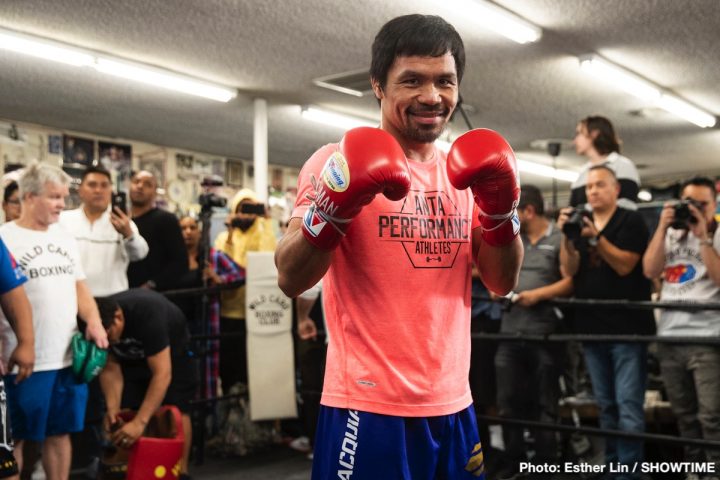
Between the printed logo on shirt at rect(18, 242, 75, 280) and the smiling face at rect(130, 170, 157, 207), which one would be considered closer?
the printed logo on shirt at rect(18, 242, 75, 280)

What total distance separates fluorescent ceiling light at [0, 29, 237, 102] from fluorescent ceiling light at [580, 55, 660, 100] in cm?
320

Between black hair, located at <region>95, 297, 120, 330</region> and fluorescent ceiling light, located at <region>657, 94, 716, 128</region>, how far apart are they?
224 inches

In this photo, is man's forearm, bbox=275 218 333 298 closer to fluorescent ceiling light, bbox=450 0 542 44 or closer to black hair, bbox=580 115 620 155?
black hair, bbox=580 115 620 155

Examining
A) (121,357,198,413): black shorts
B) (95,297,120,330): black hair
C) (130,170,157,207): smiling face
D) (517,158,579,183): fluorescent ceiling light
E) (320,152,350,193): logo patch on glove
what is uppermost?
(517,158,579,183): fluorescent ceiling light

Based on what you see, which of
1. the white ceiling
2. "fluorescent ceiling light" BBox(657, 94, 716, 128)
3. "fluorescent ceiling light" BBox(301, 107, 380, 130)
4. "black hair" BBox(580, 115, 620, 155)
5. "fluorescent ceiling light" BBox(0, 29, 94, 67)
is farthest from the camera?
"fluorescent ceiling light" BBox(301, 107, 380, 130)

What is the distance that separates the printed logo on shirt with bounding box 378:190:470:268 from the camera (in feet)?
4.03

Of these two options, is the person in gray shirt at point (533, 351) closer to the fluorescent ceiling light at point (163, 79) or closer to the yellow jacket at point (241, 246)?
the yellow jacket at point (241, 246)

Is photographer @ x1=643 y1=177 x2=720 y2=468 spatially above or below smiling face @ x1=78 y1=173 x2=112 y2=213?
below

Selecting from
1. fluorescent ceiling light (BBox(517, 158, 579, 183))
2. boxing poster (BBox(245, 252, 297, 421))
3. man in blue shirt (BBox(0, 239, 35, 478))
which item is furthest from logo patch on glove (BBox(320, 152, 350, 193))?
fluorescent ceiling light (BBox(517, 158, 579, 183))

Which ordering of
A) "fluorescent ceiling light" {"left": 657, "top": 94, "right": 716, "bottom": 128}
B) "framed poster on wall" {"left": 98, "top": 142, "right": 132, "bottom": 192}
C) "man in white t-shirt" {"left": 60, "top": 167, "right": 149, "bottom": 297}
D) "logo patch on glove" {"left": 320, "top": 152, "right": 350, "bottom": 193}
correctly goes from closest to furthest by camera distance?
"logo patch on glove" {"left": 320, "top": 152, "right": 350, "bottom": 193} < "man in white t-shirt" {"left": 60, "top": 167, "right": 149, "bottom": 297} < "fluorescent ceiling light" {"left": 657, "top": 94, "right": 716, "bottom": 128} < "framed poster on wall" {"left": 98, "top": 142, "right": 132, "bottom": 192}

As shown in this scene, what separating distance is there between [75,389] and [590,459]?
7.99 feet

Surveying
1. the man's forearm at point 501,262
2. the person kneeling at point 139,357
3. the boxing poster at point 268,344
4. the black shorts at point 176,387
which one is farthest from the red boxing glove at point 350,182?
the boxing poster at point 268,344

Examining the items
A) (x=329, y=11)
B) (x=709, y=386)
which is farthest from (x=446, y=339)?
(x=329, y=11)

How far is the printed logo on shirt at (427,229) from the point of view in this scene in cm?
123
